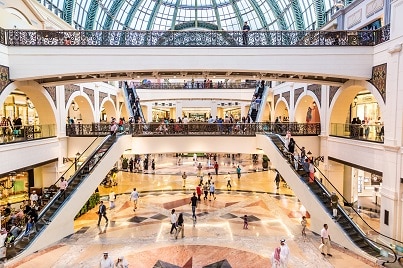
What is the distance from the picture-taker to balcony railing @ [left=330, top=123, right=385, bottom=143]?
11.9 meters

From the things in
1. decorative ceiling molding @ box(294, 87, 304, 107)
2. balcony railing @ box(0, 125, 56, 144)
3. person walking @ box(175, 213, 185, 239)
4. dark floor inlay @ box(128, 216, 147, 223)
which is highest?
decorative ceiling molding @ box(294, 87, 304, 107)

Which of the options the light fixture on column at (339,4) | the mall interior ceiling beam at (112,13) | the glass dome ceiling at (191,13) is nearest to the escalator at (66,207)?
the glass dome ceiling at (191,13)

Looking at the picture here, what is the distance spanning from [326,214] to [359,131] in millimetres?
4359

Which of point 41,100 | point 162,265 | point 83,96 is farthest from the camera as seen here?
point 83,96

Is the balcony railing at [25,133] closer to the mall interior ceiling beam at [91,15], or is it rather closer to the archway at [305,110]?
the mall interior ceiling beam at [91,15]

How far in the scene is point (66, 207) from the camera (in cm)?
Answer: 1153

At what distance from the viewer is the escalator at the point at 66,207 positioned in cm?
1002

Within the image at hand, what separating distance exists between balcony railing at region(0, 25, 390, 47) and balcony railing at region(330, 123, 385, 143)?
331cm

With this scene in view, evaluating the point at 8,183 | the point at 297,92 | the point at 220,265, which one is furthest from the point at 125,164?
the point at 220,265

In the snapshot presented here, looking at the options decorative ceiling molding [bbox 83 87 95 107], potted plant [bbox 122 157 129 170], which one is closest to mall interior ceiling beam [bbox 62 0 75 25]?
decorative ceiling molding [bbox 83 87 95 107]

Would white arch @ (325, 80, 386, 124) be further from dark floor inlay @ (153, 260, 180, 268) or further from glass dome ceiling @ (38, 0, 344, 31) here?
dark floor inlay @ (153, 260, 180, 268)

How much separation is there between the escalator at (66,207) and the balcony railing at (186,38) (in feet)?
16.1

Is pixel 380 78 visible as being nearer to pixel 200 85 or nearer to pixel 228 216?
pixel 228 216

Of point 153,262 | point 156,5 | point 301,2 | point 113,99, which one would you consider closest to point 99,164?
point 153,262
